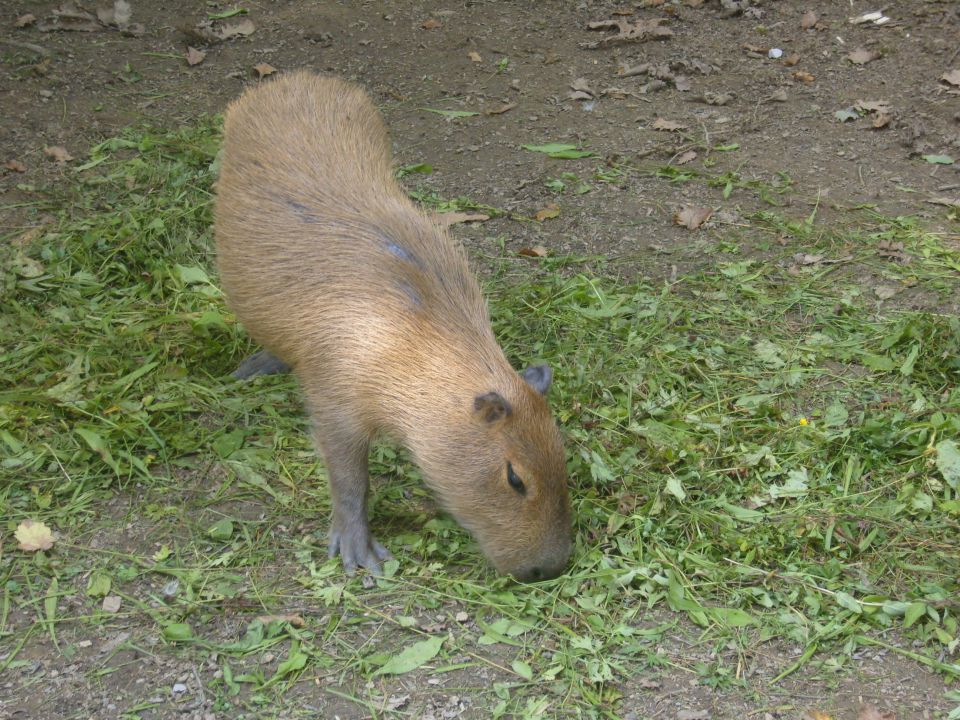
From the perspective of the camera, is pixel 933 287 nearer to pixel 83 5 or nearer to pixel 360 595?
pixel 360 595

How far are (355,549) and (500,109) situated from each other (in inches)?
152

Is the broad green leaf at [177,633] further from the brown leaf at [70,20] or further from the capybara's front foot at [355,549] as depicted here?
the brown leaf at [70,20]

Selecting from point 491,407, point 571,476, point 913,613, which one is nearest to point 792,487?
point 913,613

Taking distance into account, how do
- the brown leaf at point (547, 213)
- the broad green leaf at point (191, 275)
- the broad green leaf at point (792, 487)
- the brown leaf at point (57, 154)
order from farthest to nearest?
1. the brown leaf at point (57, 154)
2. the brown leaf at point (547, 213)
3. the broad green leaf at point (191, 275)
4. the broad green leaf at point (792, 487)

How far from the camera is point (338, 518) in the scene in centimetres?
385

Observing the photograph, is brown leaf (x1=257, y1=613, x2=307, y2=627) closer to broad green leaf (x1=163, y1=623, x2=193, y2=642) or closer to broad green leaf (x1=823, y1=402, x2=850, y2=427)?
broad green leaf (x1=163, y1=623, x2=193, y2=642)

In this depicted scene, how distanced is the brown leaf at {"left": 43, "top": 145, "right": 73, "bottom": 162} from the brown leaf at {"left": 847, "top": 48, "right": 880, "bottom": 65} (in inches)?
206

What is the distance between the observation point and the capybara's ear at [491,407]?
346cm

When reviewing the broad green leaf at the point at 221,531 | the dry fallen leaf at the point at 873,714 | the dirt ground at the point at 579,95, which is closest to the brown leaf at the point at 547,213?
the dirt ground at the point at 579,95

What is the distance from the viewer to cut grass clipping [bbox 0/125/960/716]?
3463 mm

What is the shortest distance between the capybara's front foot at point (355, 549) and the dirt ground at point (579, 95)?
2.32 meters

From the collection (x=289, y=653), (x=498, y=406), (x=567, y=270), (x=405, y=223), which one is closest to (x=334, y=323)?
(x=405, y=223)

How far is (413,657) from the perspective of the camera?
3377 mm

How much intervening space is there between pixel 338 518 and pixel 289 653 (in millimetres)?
603
